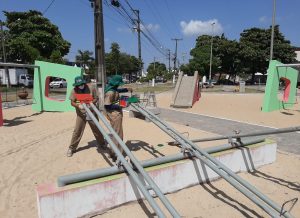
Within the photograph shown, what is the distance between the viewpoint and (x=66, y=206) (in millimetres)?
4039

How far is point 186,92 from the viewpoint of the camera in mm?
18734

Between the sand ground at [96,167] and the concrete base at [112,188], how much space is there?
0.14 m

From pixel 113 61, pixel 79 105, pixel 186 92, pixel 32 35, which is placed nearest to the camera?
pixel 79 105

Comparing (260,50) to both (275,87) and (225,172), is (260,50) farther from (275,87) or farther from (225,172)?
(225,172)

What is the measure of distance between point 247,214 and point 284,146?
424cm

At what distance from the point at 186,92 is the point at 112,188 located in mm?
14724

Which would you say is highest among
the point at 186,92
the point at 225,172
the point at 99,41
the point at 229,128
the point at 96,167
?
the point at 99,41

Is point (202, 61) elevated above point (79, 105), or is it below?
above

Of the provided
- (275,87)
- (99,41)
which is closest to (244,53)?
(275,87)

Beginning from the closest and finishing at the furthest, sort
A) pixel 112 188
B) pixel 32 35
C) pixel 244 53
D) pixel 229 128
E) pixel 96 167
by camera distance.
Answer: pixel 112 188, pixel 96 167, pixel 229 128, pixel 32 35, pixel 244 53

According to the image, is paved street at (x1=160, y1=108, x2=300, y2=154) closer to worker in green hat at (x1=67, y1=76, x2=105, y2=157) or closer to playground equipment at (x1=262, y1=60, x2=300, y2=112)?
playground equipment at (x1=262, y1=60, x2=300, y2=112)

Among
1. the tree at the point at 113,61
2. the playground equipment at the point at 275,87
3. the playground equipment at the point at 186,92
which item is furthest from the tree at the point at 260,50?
the playground equipment at the point at 275,87

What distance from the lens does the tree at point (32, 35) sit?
36.2 meters

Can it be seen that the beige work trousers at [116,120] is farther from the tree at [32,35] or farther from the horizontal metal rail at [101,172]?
the tree at [32,35]
